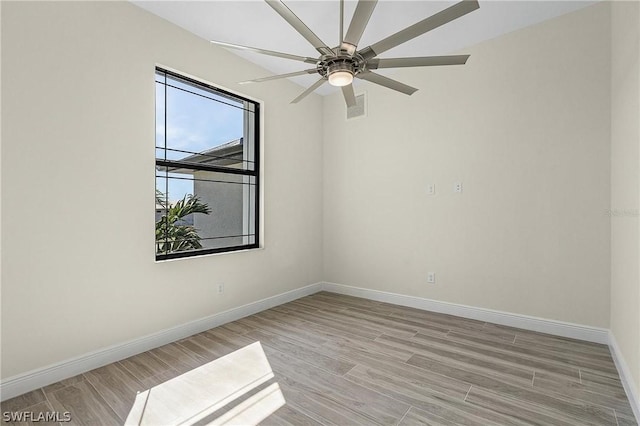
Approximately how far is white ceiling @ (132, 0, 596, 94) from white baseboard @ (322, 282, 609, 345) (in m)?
2.82

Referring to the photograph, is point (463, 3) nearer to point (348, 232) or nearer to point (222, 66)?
point (222, 66)

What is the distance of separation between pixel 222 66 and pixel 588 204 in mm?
3737

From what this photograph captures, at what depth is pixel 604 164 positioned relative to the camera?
268 cm

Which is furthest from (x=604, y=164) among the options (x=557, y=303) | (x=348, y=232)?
(x=348, y=232)

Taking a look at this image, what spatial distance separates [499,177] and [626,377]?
1.85 m

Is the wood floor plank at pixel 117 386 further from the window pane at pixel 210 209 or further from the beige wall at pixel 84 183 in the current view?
the window pane at pixel 210 209

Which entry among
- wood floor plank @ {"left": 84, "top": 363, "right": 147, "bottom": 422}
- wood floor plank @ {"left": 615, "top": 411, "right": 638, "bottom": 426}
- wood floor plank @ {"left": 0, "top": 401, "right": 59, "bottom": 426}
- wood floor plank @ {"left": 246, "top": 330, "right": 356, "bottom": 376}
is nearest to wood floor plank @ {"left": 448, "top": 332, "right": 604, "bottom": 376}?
wood floor plank @ {"left": 615, "top": 411, "right": 638, "bottom": 426}

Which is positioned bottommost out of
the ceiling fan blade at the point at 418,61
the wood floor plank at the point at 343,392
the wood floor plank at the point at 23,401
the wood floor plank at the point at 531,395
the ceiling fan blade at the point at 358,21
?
the wood floor plank at the point at 23,401

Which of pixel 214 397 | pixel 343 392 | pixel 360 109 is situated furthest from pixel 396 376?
pixel 360 109

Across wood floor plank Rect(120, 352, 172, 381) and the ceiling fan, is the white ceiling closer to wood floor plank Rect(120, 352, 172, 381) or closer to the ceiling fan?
the ceiling fan

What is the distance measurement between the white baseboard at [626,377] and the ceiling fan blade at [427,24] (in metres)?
2.32

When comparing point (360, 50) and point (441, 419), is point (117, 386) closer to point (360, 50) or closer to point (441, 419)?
point (441, 419)

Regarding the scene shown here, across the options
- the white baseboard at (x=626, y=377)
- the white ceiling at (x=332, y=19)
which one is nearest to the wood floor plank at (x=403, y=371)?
the white baseboard at (x=626, y=377)

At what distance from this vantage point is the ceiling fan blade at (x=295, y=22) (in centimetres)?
166
